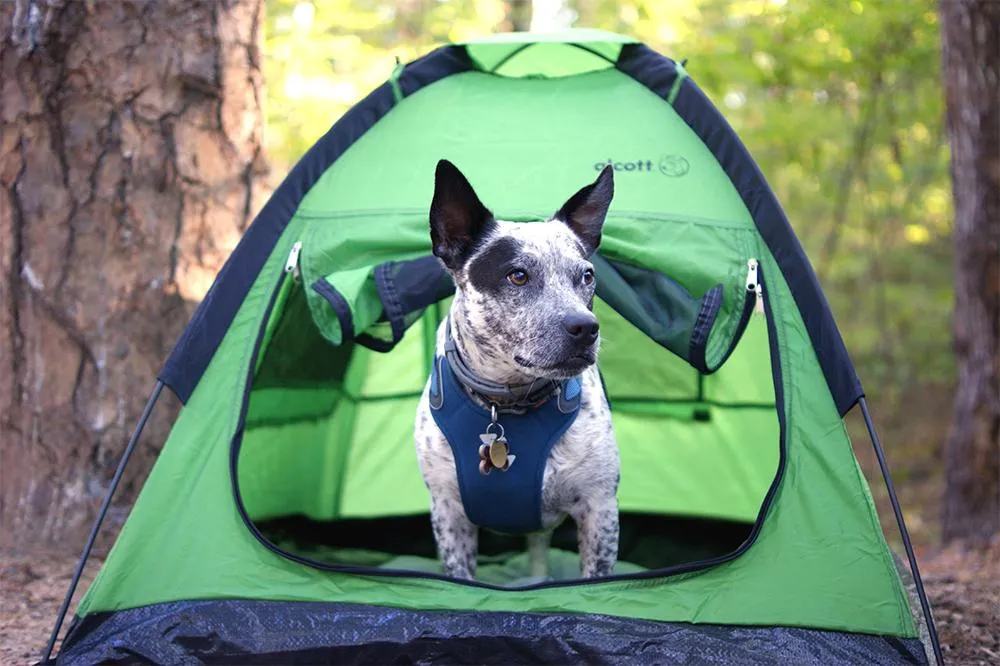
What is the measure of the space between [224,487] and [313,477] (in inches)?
47.9

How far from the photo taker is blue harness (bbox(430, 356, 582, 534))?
301 cm

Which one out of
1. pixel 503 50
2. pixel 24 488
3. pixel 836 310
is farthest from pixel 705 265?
pixel 836 310

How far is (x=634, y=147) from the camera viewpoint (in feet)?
11.3

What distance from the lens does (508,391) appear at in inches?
118

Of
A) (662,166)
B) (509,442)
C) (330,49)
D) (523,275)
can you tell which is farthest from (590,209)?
(330,49)

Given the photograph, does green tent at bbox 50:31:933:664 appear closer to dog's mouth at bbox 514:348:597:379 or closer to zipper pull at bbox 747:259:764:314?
zipper pull at bbox 747:259:764:314

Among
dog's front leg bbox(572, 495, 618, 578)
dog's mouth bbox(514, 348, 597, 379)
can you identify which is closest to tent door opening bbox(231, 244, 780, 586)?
dog's front leg bbox(572, 495, 618, 578)

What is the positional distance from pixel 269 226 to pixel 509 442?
45.0 inches

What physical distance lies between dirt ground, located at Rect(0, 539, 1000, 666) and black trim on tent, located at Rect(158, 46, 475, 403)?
97 centimetres

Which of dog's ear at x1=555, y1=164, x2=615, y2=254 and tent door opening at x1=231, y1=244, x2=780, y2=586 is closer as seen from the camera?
dog's ear at x1=555, y1=164, x2=615, y2=254

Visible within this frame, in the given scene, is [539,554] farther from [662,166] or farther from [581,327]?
[662,166]

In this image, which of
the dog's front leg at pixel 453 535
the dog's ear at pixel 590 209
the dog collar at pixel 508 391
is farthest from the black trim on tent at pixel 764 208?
the dog's front leg at pixel 453 535

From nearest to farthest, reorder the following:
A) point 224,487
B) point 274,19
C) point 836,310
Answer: point 224,487 < point 274,19 < point 836,310

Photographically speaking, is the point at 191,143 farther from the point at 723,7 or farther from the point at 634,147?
the point at 723,7
